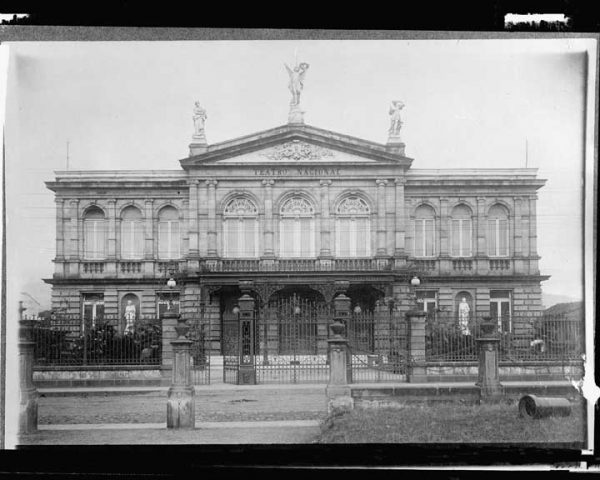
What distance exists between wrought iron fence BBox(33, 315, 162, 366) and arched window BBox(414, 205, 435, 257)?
254 inches

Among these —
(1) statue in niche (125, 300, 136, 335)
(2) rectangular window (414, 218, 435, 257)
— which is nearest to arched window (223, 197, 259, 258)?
(1) statue in niche (125, 300, 136, 335)

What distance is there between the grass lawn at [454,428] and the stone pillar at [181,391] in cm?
232

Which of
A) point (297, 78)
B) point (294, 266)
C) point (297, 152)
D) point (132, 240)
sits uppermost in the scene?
point (297, 78)

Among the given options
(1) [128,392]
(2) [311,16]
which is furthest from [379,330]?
(2) [311,16]

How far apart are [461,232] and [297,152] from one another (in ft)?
14.1

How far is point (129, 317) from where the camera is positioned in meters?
18.1

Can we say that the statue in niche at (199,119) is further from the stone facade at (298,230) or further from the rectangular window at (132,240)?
the rectangular window at (132,240)

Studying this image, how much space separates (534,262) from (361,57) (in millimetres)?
6034

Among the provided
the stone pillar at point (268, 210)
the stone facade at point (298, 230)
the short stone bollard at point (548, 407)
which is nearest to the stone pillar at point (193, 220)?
the stone facade at point (298, 230)

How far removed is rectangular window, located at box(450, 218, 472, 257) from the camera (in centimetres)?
1888

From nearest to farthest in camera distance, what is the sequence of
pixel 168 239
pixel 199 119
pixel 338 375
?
pixel 338 375, pixel 199 119, pixel 168 239

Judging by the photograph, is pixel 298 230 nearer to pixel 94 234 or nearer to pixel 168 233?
pixel 168 233

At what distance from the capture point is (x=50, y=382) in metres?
14.4

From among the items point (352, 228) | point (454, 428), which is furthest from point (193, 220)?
point (454, 428)
